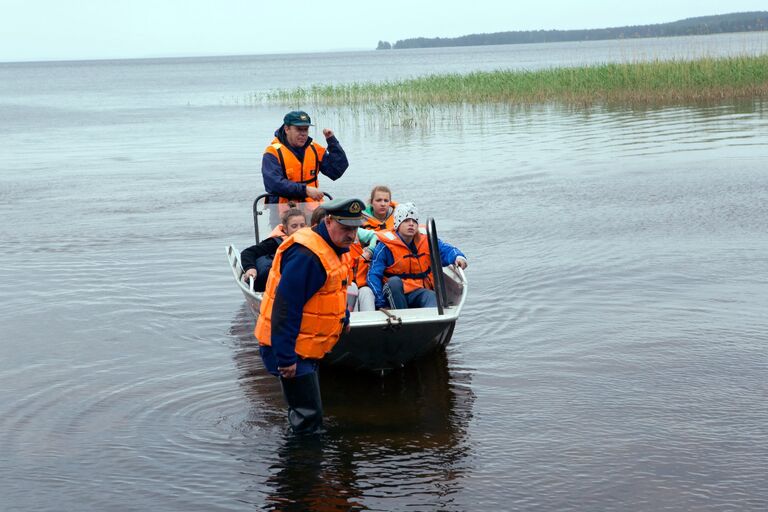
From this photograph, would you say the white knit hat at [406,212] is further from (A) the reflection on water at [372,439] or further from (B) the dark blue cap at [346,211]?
(B) the dark blue cap at [346,211]

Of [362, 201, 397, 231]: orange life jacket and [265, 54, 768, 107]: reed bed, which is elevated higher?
[265, 54, 768, 107]: reed bed

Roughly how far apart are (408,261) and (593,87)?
2607 cm

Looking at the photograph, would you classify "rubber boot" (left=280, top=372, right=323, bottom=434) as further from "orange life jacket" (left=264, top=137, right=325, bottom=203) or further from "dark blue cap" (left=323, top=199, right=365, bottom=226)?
"orange life jacket" (left=264, top=137, right=325, bottom=203)

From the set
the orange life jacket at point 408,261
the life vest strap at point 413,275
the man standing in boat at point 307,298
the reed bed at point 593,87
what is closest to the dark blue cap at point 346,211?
the man standing in boat at point 307,298

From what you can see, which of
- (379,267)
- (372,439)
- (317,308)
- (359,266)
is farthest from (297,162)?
(317,308)

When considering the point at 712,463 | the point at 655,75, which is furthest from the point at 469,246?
the point at 655,75

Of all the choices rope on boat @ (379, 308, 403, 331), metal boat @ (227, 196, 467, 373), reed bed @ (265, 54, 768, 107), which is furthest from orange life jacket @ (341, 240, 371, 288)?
reed bed @ (265, 54, 768, 107)

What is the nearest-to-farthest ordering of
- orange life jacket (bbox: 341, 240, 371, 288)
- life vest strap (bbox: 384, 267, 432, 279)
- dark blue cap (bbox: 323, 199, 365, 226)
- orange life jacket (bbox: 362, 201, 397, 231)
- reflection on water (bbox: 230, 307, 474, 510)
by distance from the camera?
1. dark blue cap (bbox: 323, 199, 365, 226)
2. reflection on water (bbox: 230, 307, 474, 510)
3. life vest strap (bbox: 384, 267, 432, 279)
4. orange life jacket (bbox: 341, 240, 371, 288)
5. orange life jacket (bbox: 362, 201, 397, 231)

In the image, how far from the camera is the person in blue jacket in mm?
7938

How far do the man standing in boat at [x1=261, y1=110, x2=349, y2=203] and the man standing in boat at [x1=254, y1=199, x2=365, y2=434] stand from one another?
361cm

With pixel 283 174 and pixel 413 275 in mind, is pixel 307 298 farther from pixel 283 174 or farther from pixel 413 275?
pixel 283 174

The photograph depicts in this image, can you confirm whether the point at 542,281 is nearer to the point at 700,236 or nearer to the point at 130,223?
the point at 700,236

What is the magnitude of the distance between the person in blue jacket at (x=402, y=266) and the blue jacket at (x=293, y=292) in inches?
93.2

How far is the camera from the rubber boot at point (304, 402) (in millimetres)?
5889
